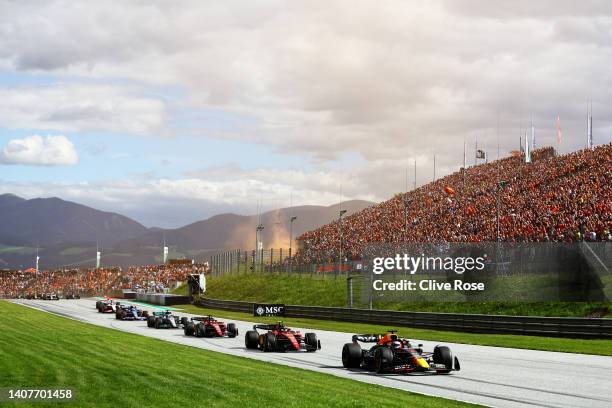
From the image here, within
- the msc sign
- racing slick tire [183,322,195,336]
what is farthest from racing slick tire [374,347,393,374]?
the msc sign

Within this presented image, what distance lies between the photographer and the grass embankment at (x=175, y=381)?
12.6 meters

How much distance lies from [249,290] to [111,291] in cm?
4377

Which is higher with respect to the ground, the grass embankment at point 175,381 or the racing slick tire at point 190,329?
the grass embankment at point 175,381

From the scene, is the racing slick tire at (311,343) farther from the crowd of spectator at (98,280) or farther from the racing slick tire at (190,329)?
the crowd of spectator at (98,280)

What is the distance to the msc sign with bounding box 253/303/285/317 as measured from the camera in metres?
50.2

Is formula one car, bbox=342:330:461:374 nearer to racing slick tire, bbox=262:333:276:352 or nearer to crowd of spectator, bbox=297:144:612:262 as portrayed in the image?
racing slick tire, bbox=262:333:276:352

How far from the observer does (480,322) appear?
112 feet

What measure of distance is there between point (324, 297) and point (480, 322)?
62.3 ft

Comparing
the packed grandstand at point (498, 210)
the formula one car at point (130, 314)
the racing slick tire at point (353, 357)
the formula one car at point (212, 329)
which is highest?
the packed grandstand at point (498, 210)

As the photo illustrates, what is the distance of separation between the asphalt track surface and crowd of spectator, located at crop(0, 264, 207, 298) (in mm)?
73935

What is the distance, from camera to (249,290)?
221 ft

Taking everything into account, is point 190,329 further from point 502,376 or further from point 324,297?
point 324,297

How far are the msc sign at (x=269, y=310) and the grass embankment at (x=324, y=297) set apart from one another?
9.01 feet

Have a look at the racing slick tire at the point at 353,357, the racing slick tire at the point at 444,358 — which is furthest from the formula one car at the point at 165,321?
the racing slick tire at the point at 444,358
